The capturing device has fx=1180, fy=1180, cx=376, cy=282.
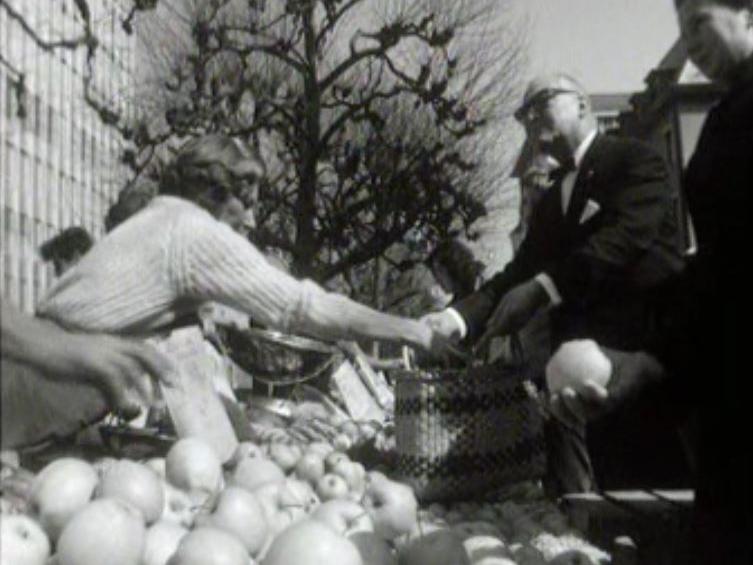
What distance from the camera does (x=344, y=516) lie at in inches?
109

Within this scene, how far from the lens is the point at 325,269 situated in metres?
12.3

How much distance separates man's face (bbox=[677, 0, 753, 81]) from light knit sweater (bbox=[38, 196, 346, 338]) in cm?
188

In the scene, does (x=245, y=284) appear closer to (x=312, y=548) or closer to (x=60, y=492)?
(x=60, y=492)

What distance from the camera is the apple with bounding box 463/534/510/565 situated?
243 centimetres

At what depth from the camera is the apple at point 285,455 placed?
418 centimetres

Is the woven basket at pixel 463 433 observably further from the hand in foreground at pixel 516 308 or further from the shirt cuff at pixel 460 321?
the shirt cuff at pixel 460 321

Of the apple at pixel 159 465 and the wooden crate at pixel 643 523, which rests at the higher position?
the wooden crate at pixel 643 523

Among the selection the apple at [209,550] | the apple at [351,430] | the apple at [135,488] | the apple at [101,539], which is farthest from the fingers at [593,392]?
the apple at [351,430]

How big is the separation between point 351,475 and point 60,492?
53.8 inches

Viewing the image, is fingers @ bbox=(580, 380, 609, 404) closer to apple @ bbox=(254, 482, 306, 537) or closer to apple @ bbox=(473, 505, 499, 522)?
apple @ bbox=(254, 482, 306, 537)

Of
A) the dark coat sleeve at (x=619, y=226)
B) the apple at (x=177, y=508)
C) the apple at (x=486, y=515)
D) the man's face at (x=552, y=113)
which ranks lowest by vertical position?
the apple at (x=486, y=515)

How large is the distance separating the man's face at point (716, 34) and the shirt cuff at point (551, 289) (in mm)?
1675

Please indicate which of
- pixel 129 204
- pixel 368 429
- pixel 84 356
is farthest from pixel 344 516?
pixel 368 429

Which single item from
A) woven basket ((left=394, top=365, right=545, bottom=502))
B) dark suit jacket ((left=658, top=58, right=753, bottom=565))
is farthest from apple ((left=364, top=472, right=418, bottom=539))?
dark suit jacket ((left=658, top=58, right=753, bottom=565))
